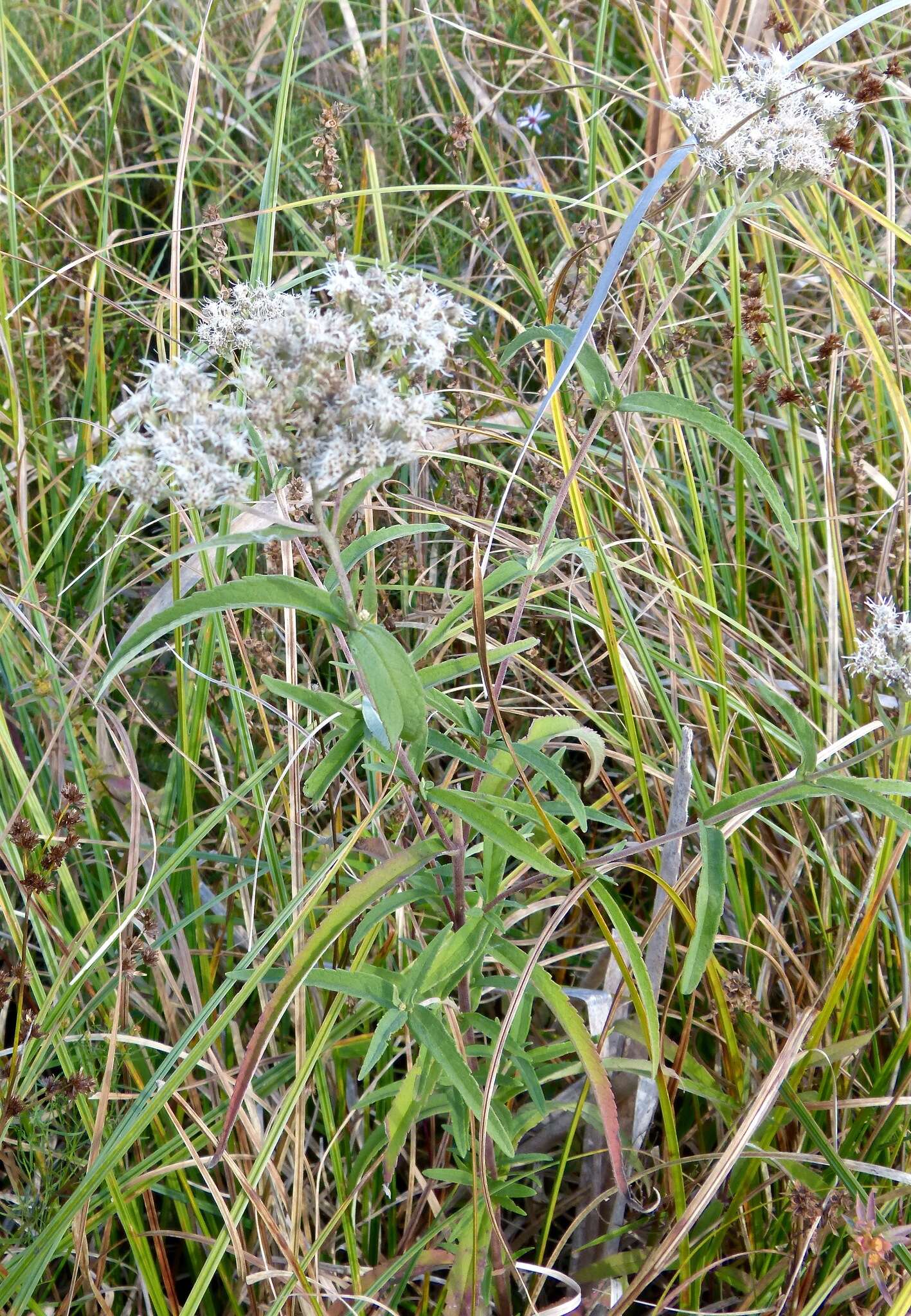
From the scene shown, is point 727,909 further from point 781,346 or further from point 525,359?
point 525,359

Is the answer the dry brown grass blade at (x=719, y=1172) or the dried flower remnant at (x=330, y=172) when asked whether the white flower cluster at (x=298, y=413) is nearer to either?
the dried flower remnant at (x=330, y=172)

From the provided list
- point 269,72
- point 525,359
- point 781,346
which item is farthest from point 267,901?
point 269,72

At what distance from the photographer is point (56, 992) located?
2.03 metres

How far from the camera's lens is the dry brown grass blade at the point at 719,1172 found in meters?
1.78

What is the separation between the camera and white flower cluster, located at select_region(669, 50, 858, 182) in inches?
65.0

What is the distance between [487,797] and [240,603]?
1.53 feet

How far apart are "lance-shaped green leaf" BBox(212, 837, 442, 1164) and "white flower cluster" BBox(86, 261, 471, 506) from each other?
0.57m

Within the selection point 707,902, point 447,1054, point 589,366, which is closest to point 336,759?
point 447,1054

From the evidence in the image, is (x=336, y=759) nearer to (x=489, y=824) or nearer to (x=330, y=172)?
(x=489, y=824)

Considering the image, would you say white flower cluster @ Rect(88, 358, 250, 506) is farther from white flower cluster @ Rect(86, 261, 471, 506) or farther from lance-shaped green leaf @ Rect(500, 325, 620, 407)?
lance-shaped green leaf @ Rect(500, 325, 620, 407)

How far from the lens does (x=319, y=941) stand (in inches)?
58.9

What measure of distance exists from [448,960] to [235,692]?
29.0 inches

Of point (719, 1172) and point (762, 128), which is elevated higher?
point (762, 128)

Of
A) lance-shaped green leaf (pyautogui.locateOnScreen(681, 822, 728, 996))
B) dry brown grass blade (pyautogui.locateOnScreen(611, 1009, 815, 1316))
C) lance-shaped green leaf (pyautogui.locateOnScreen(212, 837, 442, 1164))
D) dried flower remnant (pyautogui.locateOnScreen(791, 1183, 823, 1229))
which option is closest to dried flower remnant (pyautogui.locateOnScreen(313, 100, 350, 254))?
lance-shaped green leaf (pyautogui.locateOnScreen(212, 837, 442, 1164))
